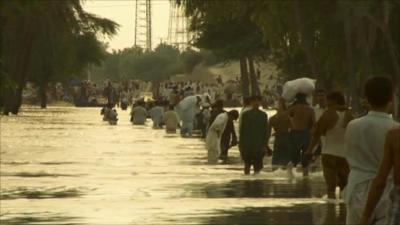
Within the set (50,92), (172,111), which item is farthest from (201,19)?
(50,92)

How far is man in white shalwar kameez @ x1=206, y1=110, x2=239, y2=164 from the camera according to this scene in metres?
32.1

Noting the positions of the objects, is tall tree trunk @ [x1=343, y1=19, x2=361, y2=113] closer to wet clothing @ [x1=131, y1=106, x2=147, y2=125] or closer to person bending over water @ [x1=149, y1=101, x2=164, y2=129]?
person bending over water @ [x1=149, y1=101, x2=164, y2=129]

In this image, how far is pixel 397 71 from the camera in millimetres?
41188

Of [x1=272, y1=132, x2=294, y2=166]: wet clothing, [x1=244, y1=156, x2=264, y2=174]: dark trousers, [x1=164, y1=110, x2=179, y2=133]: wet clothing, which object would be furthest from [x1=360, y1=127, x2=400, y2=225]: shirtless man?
[x1=164, y1=110, x2=179, y2=133]: wet clothing

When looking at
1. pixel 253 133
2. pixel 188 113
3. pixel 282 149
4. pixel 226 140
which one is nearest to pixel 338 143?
pixel 253 133

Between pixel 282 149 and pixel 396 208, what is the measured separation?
17.5m

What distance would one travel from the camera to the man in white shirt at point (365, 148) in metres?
10.8

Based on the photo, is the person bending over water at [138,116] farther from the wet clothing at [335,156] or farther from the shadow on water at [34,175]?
the wet clothing at [335,156]

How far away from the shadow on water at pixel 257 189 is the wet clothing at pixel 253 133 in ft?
2.85

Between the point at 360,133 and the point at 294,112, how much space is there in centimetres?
1494

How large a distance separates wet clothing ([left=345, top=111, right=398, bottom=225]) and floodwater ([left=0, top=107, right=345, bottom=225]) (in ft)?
21.6

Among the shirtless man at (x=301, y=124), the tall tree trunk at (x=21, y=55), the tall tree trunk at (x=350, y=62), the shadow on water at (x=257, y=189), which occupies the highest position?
the tall tree trunk at (x=21, y=55)

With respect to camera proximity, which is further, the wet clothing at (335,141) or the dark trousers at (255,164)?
the dark trousers at (255,164)

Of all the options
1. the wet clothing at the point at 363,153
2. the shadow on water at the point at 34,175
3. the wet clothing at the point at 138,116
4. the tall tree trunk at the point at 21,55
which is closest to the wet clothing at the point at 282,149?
the shadow on water at the point at 34,175
